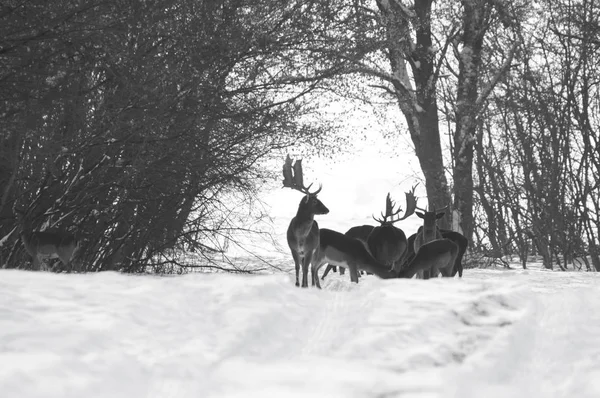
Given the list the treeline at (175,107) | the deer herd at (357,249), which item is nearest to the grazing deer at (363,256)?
the deer herd at (357,249)

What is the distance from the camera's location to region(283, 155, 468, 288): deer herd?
25.3 feet

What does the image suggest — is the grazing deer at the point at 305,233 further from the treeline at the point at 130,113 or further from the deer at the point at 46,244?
the deer at the point at 46,244

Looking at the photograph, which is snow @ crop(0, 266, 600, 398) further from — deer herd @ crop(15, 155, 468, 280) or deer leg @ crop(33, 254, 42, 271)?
deer leg @ crop(33, 254, 42, 271)

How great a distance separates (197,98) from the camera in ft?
28.3

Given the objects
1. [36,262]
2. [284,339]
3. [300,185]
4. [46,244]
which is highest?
[300,185]

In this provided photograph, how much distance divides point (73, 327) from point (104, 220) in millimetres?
7073

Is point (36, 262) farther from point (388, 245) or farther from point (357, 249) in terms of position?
point (388, 245)

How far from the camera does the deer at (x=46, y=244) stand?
323 inches

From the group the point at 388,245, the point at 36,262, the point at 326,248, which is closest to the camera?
the point at 326,248

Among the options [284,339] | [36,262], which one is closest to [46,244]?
[36,262]

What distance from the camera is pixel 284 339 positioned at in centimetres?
321

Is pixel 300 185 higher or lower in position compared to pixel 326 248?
higher

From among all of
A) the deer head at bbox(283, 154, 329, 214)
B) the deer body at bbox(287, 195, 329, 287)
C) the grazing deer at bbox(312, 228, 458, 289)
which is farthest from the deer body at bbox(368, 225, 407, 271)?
the deer body at bbox(287, 195, 329, 287)

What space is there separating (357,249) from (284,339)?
16.7 feet
